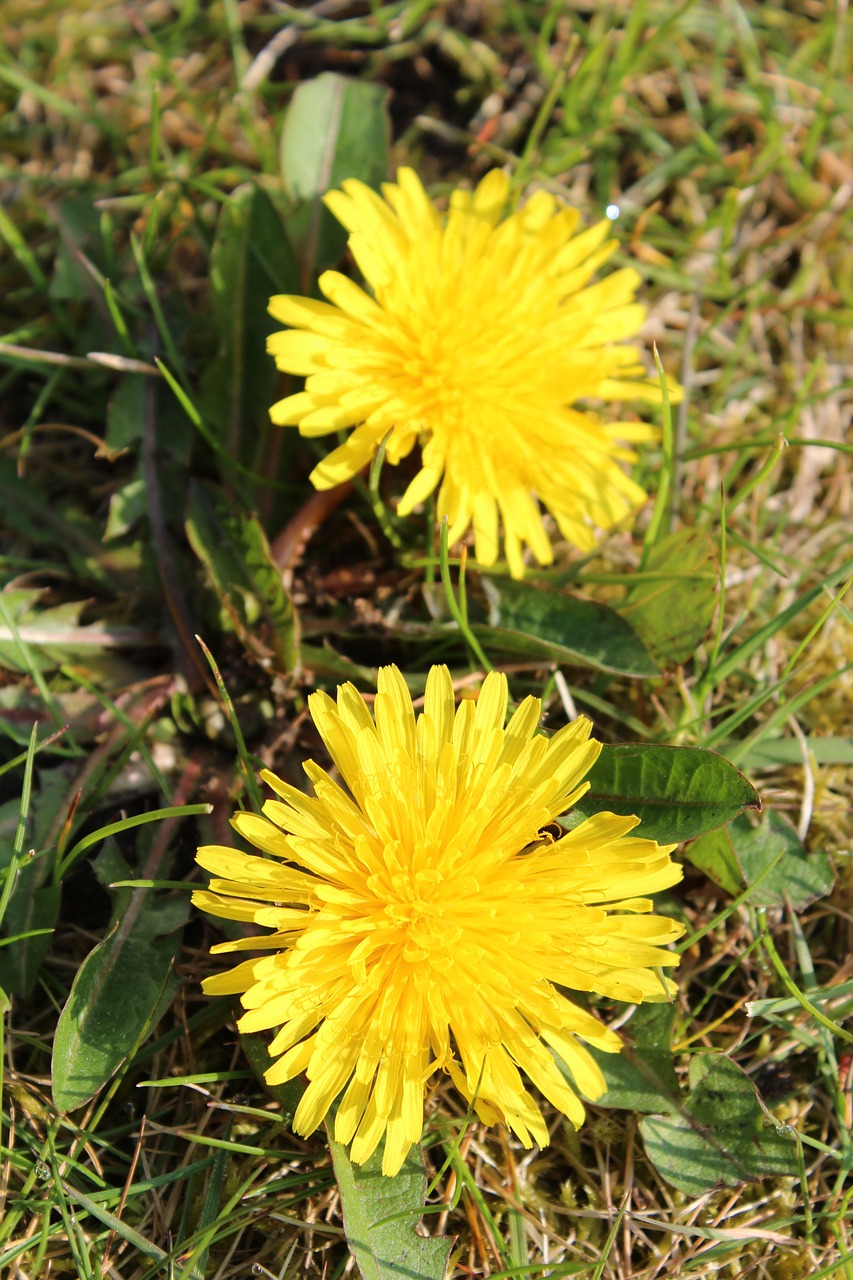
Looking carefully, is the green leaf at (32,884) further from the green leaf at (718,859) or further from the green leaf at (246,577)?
the green leaf at (718,859)

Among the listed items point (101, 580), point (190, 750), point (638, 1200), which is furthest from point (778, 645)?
point (101, 580)

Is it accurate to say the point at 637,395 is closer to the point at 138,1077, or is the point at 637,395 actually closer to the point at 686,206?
the point at 686,206

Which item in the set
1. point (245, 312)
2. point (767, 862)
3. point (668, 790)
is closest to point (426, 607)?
point (668, 790)

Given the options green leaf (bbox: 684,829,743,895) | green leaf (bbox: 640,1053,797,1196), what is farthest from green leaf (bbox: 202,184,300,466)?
green leaf (bbox: 640,1053,797,1196)

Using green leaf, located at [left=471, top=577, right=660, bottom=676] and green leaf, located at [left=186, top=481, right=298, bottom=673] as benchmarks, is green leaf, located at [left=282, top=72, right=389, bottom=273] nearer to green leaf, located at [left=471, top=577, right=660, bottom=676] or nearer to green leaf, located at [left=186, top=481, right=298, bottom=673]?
green leaf, located at [left=186, top=481, right=298, bottom=673]

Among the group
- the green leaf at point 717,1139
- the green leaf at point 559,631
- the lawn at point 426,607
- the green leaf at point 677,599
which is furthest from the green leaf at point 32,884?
the green leaf at point 677,599
